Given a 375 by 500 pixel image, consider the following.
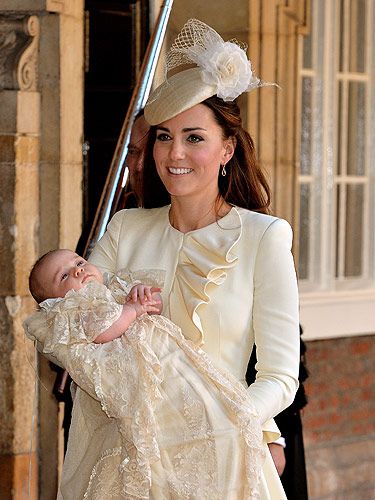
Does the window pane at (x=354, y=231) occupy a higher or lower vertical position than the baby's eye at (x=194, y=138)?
lower

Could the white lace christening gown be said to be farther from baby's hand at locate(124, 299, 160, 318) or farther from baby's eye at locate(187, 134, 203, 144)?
baby's eye at locate(187, 134, 203, 144)

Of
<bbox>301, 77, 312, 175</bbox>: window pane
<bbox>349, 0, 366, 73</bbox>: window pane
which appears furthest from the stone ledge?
<bbox>349, 0, 366, 73</bbox>: window pane

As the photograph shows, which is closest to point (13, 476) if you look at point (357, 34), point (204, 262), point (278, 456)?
point (278, 456)

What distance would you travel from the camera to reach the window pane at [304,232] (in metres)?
7.27

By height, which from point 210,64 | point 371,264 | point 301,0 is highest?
point 301,0

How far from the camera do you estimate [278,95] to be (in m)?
6.70

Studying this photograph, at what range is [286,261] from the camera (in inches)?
121

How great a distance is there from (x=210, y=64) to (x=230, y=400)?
32.3 inches

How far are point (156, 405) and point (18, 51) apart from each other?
115 inches

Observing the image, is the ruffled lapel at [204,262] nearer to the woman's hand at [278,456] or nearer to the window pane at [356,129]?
the woman's hand at [278,456]

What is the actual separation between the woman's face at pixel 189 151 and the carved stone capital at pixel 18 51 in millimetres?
2497

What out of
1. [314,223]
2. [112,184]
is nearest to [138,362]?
[112,184]

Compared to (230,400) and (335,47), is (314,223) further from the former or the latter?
(230,400)

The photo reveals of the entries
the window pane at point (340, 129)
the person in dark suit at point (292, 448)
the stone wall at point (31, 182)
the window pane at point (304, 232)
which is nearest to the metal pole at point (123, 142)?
the person in dark suit at point (292, 448)
